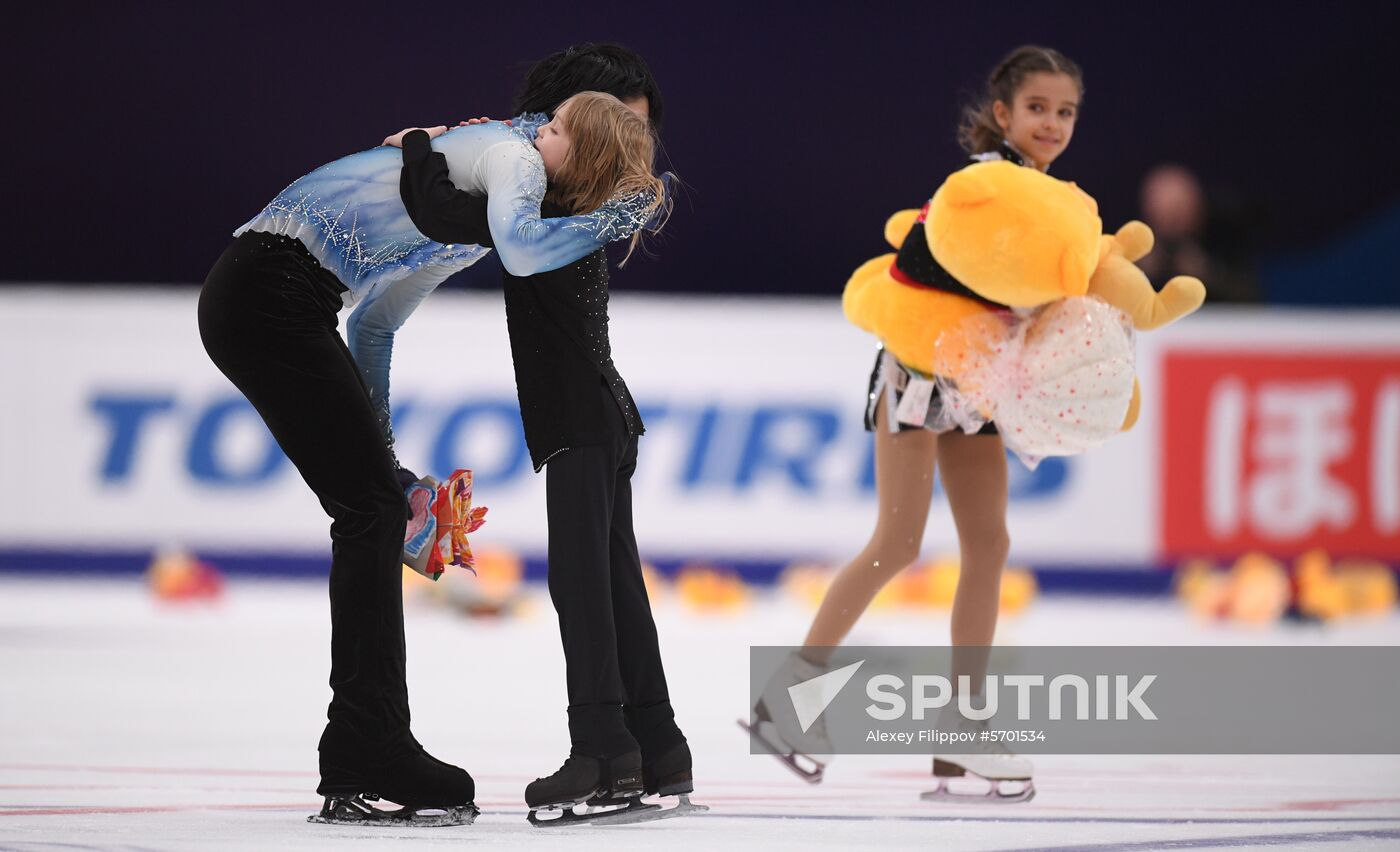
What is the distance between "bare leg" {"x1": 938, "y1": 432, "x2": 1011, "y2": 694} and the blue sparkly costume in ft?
2.78

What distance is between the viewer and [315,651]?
16.5 ft

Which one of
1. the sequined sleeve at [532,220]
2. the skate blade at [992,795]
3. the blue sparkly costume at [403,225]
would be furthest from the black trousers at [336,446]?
the skate blade at [992,795]

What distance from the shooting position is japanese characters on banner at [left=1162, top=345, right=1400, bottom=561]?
6.41 meters

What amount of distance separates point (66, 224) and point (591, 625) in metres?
6.05

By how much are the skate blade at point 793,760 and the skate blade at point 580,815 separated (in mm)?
527

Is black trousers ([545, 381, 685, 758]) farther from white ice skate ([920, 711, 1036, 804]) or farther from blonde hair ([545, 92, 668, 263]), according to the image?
white ice skate ([920, 711, 1036, 804])

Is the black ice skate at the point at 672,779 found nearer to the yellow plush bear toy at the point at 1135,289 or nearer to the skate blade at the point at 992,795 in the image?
the skate blade at the point at 992,795

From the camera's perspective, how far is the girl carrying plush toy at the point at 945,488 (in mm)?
3033

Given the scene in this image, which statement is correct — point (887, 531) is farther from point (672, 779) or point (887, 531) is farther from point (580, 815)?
point (580, 815)

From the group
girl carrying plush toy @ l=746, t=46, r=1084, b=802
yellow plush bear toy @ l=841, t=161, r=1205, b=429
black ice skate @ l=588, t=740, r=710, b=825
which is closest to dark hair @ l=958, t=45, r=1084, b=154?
girl carrying plush toy @ l=746, t=46, r=1084, b=802

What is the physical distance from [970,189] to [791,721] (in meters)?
1.01

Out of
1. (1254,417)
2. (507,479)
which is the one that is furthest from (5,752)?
(1254,417)

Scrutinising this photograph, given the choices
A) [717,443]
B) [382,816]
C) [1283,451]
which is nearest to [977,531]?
[382,816]

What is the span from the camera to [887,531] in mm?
3102
